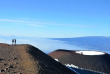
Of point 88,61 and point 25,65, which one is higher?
point 25,65

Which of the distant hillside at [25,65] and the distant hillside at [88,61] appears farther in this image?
the distant hillside at [88,61]

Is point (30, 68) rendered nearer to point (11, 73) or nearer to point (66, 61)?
point (11, 73)

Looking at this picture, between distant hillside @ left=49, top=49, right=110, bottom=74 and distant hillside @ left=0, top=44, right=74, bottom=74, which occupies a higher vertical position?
distant hillside @ left=0, top=44, right=74, bottom=74

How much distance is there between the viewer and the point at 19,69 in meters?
12.8

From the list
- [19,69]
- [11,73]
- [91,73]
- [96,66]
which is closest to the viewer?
[11,73]

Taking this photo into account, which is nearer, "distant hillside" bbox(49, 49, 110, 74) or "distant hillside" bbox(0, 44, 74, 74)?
"distant hillside" bbox(0, 44, 74, 74)

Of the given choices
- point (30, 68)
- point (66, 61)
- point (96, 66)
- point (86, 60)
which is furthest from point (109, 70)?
point (30, 68)

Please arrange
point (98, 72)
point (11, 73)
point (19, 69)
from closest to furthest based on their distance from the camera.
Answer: point (11, 73) < point (19, 69) < point (98, 72)

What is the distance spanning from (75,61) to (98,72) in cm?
634

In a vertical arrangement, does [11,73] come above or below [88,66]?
above

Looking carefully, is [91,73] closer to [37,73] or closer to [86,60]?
[86,60]

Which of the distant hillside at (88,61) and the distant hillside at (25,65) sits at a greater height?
the distant hillside at (25,65)

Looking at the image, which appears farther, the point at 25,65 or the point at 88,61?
the point at 88,61

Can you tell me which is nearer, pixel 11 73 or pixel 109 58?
pixel 11 73
